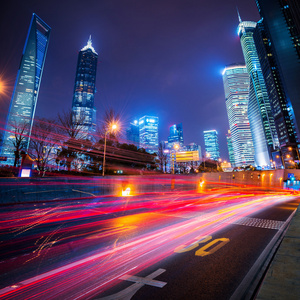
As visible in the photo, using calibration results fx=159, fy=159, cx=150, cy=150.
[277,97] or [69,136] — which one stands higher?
[277,97]

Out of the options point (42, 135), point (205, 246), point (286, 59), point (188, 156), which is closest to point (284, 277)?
point (205, 246)

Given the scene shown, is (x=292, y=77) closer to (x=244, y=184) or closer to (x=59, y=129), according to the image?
(x=244, y=184)

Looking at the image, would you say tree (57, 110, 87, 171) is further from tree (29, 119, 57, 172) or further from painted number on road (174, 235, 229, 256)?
painted number on road (174, 235, 229, 256)

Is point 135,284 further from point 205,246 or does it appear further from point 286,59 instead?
point 286,59

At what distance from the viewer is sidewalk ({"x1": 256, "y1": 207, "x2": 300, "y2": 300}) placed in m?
2.27

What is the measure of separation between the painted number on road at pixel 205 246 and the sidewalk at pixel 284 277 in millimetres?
1813

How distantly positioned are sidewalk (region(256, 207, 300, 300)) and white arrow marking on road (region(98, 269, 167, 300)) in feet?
6.05

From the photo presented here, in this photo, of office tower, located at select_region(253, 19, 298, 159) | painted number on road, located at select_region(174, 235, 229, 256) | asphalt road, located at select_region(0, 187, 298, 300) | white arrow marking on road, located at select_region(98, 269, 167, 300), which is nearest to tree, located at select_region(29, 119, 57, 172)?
asphalt road, located at select_region(0, 187, 298, 300)

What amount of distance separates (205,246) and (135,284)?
3.04 meters

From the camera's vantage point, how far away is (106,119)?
40.7m

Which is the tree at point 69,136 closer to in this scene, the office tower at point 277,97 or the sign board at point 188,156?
the sign board at point 188,156

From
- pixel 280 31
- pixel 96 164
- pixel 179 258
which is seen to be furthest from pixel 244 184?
pixel 280 31

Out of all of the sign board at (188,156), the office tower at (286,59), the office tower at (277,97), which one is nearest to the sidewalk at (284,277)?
the sign board at (188,156)

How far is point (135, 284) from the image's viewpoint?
10.5 feet
